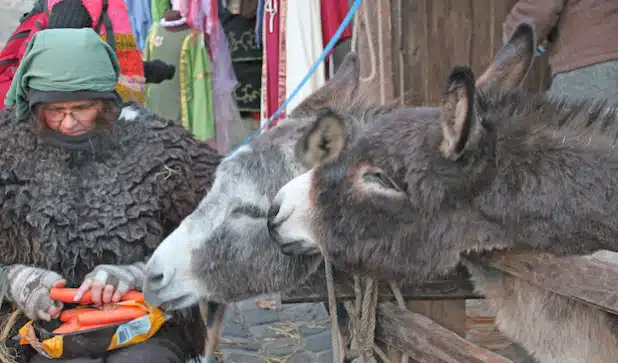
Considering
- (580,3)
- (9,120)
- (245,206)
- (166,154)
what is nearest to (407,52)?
(580,3)

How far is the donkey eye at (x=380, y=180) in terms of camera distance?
5.86 feet

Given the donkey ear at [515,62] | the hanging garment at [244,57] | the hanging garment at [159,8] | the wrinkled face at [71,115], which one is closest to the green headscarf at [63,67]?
the wrinkled face at [71,115]

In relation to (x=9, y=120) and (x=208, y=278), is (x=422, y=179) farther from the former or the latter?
(x=9, y=120)

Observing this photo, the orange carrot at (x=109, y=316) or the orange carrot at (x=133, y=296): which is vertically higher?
the orange carrot at (x=133, y=296)

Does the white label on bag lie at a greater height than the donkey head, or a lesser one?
lesser

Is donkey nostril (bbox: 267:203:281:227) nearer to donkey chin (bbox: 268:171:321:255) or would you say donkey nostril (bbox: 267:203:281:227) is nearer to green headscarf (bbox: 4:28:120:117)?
donkey chin (bbox: 268:171:321:255)

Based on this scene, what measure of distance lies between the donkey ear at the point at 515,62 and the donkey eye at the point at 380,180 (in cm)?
50

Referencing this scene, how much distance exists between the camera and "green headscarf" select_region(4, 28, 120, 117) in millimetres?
2719

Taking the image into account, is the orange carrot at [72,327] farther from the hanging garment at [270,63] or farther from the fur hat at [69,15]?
the hanging garment at [270,63]

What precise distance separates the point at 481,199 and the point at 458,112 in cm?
25

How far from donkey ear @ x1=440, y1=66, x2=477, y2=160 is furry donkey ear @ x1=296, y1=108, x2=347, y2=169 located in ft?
1.12

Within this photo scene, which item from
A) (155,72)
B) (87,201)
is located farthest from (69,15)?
(87,201)

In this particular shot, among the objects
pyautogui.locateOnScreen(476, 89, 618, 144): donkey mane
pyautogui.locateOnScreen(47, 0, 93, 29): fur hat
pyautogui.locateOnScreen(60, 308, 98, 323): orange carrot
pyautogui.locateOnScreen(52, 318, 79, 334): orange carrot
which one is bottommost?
pyautogui.locateOnScreen(52, 318, 79, 334): orange carrot

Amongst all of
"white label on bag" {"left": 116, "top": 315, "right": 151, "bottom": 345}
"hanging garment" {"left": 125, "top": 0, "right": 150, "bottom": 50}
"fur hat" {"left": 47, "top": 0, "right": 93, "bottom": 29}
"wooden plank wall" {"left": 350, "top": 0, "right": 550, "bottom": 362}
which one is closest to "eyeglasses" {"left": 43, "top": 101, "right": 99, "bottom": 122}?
"white label on bag" {"left": 116, "top": 315, "right": 151, "bottom": 345}
